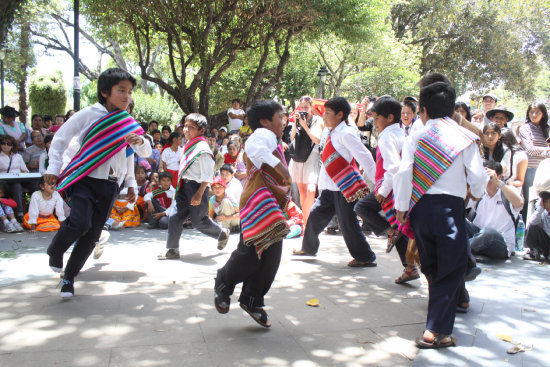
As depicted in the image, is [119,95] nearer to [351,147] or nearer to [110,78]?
[110,78]

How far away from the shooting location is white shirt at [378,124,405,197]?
4.62 m

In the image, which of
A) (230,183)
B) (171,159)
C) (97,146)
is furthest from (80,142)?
(171,159)

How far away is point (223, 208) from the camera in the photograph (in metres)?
8.07

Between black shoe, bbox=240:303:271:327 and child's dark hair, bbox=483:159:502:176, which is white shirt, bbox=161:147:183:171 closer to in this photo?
child's dark hair, bbox=483:159:502:176

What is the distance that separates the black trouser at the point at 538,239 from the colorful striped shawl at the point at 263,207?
402cm

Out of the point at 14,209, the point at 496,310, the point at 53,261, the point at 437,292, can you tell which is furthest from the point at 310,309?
the point at 14,209

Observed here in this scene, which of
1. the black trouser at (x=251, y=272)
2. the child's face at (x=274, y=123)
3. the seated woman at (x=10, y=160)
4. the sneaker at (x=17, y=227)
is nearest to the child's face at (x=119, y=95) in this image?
the child's face at (x=274, y=123)

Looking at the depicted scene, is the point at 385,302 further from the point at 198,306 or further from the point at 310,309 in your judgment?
the point at 198,306

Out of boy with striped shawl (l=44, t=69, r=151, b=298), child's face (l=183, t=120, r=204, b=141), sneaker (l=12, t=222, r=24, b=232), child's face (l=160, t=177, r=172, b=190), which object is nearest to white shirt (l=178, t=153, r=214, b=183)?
child's face (l=183, t=120, r=204, b=141)

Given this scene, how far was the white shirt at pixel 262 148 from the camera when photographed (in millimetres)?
3541

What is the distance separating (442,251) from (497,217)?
340 centimetres

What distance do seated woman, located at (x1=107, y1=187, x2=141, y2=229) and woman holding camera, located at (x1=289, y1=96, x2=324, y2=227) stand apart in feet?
9.51

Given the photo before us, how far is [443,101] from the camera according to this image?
363 cm

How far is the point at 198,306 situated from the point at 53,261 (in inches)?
56.1
